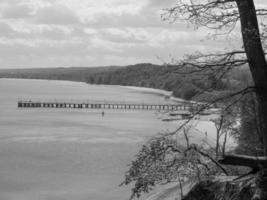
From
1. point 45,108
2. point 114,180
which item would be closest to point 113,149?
point 114,180

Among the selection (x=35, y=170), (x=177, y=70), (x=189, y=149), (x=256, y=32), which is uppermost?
(x=256, y=32)

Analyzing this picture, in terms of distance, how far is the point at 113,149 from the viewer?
52844 mm

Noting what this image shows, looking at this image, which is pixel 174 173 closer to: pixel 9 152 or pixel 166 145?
pixel 166 145

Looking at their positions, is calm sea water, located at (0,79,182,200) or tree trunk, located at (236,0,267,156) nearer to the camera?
tree trunk, located at (236,0,267,156)

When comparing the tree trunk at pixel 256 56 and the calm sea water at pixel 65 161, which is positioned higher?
the tree trunk at pixel 256 56

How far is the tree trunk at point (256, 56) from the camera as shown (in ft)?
25.0

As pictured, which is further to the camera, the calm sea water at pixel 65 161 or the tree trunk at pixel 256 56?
the calm sea water at pixel 65 161

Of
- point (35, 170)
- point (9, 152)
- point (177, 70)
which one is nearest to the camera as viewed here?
point (177, 70)

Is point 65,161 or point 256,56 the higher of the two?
point 256,56

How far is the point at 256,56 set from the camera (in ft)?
25.4

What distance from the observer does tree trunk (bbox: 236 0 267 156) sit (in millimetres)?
7620

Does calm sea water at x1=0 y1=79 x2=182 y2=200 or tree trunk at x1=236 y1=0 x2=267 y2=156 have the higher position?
tree trunk at x1=236 y1=0 x2=267 y2=156

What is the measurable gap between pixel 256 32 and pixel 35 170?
3645cm

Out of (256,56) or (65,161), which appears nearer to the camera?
(256,56)
